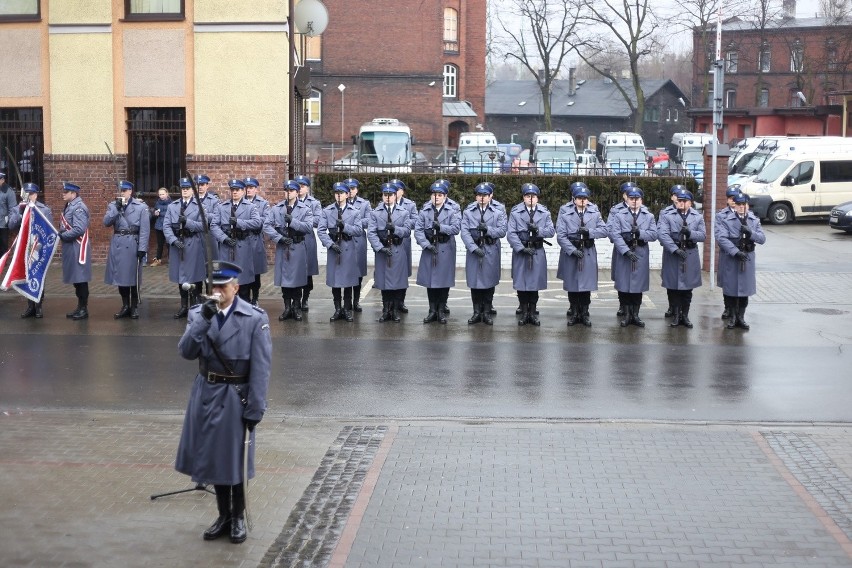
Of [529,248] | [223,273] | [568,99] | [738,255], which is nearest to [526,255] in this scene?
[529,248]

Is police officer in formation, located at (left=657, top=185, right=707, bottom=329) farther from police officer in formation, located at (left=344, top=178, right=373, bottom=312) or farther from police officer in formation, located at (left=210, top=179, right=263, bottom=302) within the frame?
police officer in formation, located at (left=210, top=179, right=263, bottom=302)

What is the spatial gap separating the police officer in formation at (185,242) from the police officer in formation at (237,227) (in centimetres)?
27

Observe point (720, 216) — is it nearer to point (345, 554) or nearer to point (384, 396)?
point (384, 396)

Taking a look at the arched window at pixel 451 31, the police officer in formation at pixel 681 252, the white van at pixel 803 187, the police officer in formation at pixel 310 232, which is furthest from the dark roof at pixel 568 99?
the police officer in formation at pixel 310 232

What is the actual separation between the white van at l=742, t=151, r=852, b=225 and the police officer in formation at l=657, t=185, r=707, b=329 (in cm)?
1655

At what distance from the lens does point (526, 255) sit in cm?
1593

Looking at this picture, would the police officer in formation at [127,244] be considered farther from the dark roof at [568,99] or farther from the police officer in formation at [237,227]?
the dark roof at [568,99]

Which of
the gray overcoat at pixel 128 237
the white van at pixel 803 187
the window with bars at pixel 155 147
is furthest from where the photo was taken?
the white van at pixel 803 187

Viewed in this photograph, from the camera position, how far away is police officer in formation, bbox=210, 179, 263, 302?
16391 mm

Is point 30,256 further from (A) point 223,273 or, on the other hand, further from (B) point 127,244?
(A) point 223,273

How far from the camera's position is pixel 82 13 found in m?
21.6

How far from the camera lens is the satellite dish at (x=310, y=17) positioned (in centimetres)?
2222

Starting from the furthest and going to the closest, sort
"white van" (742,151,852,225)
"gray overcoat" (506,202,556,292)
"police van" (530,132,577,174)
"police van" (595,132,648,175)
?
"police van" (595,132,648,175), "police van" (530,132,577,174), "white van" (742,151,852,225), "gray overcoat" (506,202,556,292)

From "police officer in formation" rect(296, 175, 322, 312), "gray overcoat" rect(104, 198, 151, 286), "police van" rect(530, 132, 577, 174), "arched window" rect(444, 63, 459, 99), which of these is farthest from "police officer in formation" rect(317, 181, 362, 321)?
"arched window" rect(444, 63, 459, 99)
